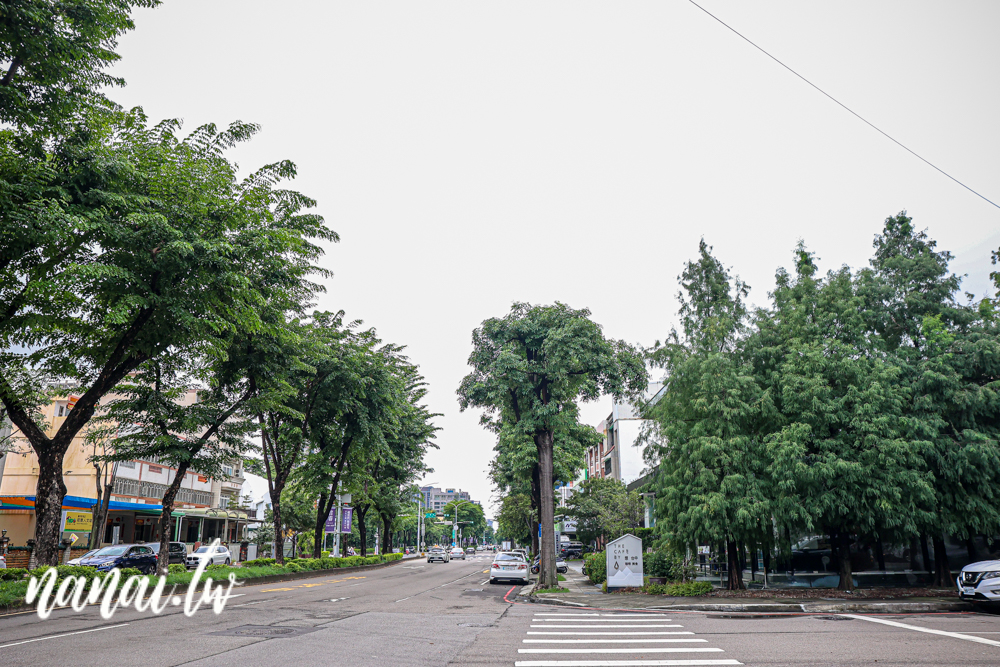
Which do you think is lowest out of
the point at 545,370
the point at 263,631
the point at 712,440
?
the point at 263,631

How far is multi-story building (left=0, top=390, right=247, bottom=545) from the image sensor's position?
39906mm

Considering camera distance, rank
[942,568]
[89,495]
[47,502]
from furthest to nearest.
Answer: [89,495] < [942,568] < [47,502]

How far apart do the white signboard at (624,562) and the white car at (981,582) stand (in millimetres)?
9466

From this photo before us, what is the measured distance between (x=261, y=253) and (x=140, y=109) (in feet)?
17.9

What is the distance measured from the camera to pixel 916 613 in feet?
52.5

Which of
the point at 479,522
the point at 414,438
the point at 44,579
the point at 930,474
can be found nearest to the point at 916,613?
the point at 930,474

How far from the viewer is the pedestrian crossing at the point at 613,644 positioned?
9.06 m

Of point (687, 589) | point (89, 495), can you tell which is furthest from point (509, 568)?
point (89, 495)

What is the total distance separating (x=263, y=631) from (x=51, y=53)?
1210cm

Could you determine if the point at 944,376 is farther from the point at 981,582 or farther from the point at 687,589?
the point at 687,589

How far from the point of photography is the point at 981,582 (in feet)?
52.0

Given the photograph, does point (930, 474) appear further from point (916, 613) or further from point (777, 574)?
point (777, 574)

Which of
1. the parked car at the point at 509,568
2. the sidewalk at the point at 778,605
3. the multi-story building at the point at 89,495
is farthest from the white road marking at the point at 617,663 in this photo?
the multi-story building at the point at 89,495

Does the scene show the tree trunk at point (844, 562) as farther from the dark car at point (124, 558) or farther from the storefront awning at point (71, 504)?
the storefront awning at point (71, 504)
